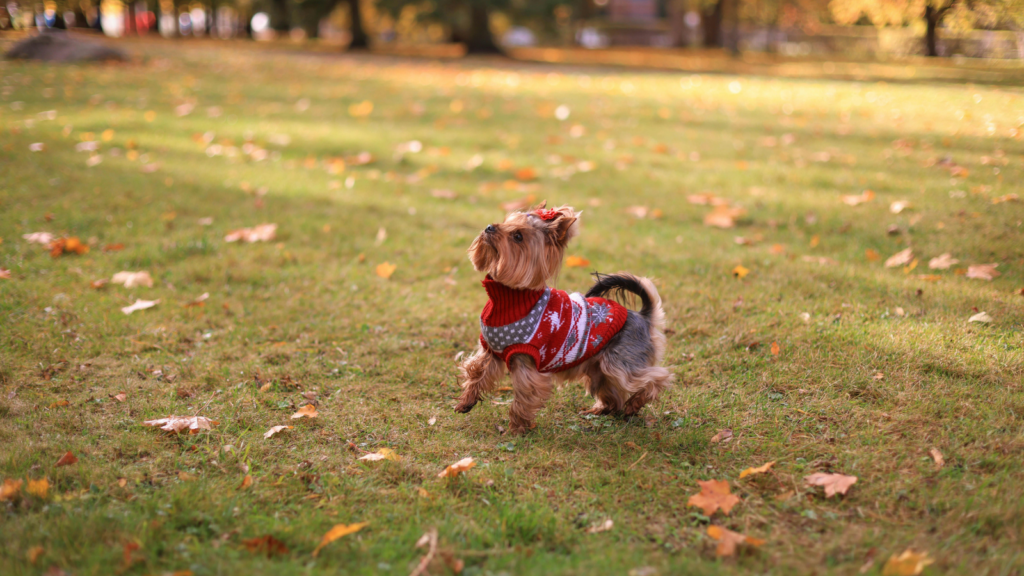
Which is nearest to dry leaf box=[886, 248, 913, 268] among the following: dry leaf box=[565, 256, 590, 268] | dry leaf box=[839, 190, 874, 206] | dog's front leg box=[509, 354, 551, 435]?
dry leaf box=[839, 190, 874, 206]

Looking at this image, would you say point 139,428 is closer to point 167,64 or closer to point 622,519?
point 622,519

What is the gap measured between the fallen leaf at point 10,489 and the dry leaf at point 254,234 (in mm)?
4174

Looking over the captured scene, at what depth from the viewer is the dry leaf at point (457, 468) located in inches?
140

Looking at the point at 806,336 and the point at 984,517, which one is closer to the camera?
the point at 984,517

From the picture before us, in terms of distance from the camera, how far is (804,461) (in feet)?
12.1

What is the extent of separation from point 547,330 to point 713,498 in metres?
1.26

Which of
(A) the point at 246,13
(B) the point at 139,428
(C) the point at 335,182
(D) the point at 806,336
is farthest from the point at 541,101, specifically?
(A) the point at 246,13

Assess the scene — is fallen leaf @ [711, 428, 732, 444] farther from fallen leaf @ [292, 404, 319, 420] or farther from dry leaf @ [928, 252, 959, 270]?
dry leaf @ [928, 252, 959, 270]

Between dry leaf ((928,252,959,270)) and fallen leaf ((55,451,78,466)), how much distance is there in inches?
261

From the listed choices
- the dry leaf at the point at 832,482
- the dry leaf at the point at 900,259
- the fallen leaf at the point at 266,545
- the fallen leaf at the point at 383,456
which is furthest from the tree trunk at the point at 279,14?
the dry leaf at the point at 832,482

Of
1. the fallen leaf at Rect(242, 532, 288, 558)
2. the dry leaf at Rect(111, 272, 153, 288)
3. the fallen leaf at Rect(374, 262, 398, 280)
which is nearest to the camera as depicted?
the fallen leaf at Rect(242, 532, 288, 558)

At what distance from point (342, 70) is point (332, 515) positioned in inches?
859

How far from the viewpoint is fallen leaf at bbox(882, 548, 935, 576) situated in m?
2.76

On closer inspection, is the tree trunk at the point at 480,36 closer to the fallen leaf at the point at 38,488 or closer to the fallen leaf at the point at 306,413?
the fallen leaf at the point at 306,413
